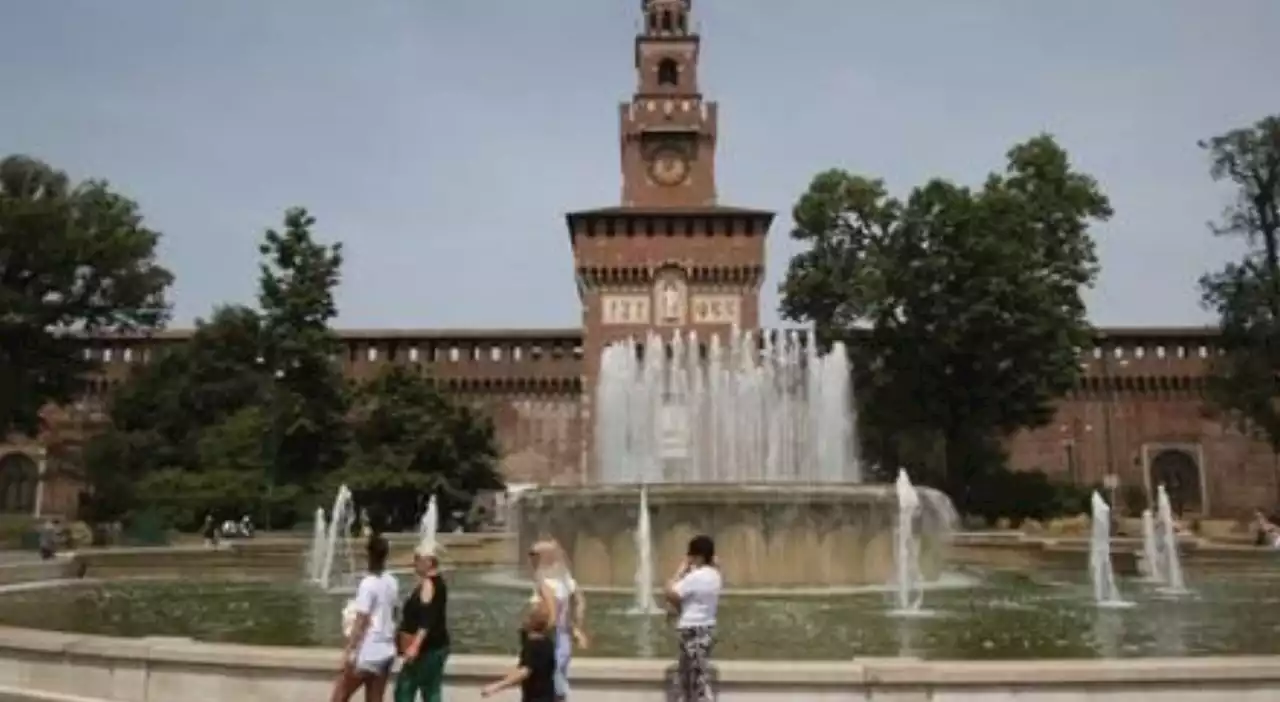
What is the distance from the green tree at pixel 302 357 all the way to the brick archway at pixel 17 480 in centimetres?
2004

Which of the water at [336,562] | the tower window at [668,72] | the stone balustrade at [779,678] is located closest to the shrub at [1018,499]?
the water at [336,562]

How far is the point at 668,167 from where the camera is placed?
5425 cm

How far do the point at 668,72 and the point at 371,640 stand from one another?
51.5 metres

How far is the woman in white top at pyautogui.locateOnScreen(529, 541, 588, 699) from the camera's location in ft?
19.7

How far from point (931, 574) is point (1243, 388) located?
2573 cm

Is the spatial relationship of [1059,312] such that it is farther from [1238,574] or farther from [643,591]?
[643,591]

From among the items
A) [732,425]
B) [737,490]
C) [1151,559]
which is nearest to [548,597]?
[737,490]

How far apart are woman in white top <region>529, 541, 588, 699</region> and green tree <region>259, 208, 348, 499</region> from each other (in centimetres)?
3401

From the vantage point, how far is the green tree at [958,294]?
3828 centimetres

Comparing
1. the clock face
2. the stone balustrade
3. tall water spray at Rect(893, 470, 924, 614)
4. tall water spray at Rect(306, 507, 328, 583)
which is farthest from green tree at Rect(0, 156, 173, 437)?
the stone balustrade

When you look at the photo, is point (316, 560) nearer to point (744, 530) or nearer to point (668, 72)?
point (744, 530)

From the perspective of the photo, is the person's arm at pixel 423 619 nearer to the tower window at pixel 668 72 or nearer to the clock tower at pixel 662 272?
the clock tower at pixel 662 272

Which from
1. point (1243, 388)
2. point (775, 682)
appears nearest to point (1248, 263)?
point (1243, 388)

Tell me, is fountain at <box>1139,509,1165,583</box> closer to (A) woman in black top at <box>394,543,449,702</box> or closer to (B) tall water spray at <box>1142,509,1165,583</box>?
(B) tall water spray at <box>1142,509,1165,583</box>
